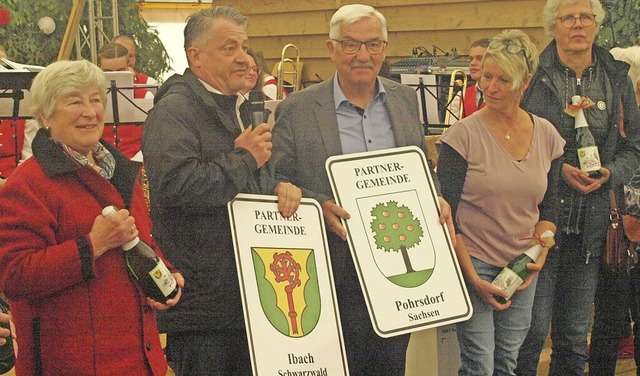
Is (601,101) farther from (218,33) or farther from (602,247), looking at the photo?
(218,33)

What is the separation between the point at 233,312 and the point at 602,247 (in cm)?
188

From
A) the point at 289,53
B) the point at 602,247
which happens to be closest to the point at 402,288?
the point at 602,247

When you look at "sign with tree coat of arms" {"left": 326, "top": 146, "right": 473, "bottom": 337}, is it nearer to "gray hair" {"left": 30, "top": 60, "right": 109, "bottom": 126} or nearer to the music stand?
"gray hair" {"left": 30, "top": 60, "right": 109, "bottom": 126}

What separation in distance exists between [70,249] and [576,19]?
2.54 meters

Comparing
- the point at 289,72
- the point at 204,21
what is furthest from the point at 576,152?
the point at 289,72

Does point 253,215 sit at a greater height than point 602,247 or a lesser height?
greater

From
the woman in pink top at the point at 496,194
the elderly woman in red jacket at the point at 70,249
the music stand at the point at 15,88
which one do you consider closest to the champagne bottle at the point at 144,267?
the elderly woman in red jacket at the point at 70,249

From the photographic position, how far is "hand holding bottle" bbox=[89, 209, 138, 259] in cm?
275

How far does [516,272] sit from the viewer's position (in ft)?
12.6

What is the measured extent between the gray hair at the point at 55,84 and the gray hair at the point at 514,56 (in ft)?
5.53

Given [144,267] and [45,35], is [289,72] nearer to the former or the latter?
[45,35]

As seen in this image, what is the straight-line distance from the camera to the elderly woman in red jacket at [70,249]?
271cm

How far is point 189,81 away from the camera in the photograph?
328 cm

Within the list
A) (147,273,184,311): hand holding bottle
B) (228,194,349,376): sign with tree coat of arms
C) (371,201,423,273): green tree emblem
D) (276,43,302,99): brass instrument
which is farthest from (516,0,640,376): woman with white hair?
(276,43,302,99): brass instrument
